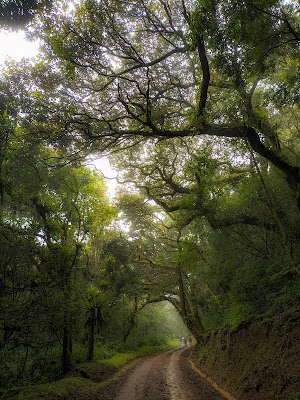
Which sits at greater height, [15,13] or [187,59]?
[15,13]

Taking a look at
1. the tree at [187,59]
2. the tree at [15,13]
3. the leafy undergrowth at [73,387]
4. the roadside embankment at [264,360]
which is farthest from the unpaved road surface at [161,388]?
the tree at [15,13]

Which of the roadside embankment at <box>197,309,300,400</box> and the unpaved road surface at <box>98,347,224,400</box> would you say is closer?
the roadside embankment at <box>197,309,300,400</box>

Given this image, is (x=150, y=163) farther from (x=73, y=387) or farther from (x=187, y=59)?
(x=73, y=387)

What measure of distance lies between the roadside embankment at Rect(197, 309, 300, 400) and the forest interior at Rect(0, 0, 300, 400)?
5 cm

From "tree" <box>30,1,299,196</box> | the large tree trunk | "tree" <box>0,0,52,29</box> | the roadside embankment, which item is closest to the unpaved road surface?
the roadside embankment

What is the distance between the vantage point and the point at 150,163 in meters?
14.9

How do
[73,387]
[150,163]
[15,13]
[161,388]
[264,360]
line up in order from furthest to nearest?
1. [150,163]
2. [15,13]
3. [161,388]
4. [73,387]
5. [264,360]

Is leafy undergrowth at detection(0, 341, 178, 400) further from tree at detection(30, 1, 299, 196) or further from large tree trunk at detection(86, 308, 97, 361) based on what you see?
tree at detection(30, 1, 299, 196)

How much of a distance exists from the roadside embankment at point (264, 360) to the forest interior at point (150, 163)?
0.17ft

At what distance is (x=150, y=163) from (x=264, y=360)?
10.6m

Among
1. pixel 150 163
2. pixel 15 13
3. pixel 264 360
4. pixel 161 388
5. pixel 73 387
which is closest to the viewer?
pixel 264 360

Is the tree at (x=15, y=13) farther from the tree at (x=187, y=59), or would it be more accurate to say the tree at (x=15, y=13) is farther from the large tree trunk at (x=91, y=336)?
the large tree trunk at (x=91, y=336)

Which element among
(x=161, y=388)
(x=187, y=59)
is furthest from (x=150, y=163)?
(x=161, y=388)

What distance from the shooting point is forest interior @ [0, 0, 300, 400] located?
22.5 feet
